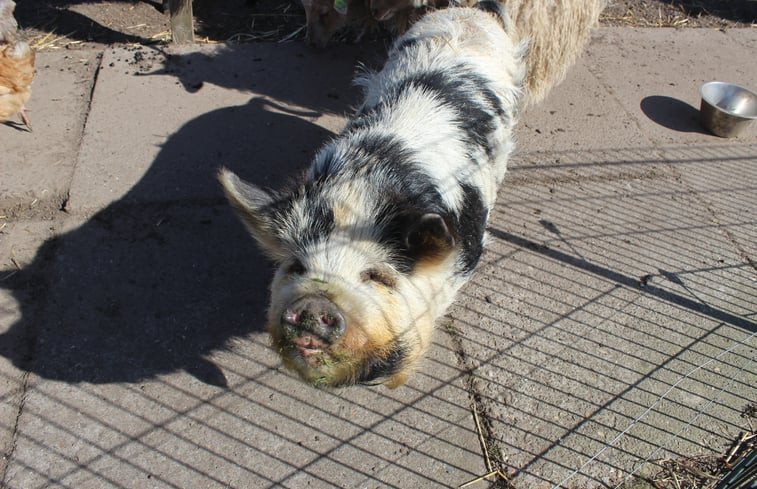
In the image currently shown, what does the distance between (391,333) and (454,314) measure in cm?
107

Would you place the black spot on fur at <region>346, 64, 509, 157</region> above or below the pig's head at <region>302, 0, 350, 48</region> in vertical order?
above

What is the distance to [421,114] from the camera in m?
3.09

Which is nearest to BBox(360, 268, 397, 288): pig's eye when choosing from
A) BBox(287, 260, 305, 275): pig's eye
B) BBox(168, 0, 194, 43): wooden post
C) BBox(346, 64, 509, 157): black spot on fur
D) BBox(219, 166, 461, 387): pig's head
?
BBox(219, 166, 461, 387): pig's head

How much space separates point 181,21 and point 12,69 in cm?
170

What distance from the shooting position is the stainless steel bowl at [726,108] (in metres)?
4.81

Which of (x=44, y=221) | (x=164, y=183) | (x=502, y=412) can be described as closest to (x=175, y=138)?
(x=164, y=183)

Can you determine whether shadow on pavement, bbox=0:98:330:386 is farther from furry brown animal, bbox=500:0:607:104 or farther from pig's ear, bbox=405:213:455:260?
furry brown animal, bbox=500:0:607:104

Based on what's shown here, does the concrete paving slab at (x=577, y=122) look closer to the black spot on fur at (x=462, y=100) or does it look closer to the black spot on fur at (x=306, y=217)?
the black spot on fur at (x=462, y=100)

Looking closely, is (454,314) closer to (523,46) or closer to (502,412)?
(502,412)

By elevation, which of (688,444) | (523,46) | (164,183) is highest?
(523,46)

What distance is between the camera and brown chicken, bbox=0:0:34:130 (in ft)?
13.4

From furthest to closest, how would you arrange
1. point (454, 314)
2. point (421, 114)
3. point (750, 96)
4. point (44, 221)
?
1. point (750, 96)
2. point (44, 221)
3. point (454, 314)
4. point (421, 114)

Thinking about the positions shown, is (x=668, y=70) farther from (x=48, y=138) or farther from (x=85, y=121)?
(x=48, y=138)

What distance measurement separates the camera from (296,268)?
98.3 inches
